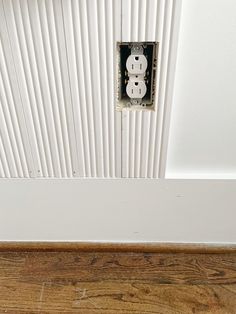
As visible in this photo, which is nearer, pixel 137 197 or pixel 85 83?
pixel 85 83

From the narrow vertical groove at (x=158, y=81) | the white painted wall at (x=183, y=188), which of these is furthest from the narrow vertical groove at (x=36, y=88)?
the narrow vertical groove at (x=158, y=81)

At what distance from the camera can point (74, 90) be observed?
75cm

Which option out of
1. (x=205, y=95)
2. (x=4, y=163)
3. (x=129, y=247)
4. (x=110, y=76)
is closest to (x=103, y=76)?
(x=110, y=76)

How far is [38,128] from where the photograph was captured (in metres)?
0.82

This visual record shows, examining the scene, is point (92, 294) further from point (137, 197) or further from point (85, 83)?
point (85, 83)

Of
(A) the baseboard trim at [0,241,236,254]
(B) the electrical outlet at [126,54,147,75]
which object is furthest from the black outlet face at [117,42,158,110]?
(A) the baseboard trim at [0,241,236,254]

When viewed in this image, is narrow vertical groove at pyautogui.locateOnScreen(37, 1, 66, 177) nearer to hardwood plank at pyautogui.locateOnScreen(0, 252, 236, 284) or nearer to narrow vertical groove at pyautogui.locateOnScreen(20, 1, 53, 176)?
narrow vertical groove at pyautogui.locateOnScreen(20, 1, 53, 176)

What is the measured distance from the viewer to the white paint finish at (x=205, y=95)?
0.69m

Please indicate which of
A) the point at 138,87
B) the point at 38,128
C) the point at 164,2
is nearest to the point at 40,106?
the point at 38,128

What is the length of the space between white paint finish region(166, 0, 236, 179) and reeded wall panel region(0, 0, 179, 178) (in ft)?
0.21

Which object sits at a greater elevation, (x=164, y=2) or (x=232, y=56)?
(x=164, y=2)

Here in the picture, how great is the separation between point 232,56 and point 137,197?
456 millimetres

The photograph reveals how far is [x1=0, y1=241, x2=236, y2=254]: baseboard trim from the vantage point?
113cm

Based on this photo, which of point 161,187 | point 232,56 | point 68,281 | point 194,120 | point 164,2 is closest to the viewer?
point 164,2
